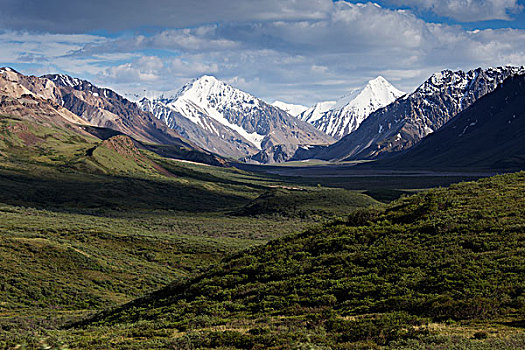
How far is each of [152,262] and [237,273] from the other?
4589 centimetres

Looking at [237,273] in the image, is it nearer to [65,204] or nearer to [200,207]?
[65,204]

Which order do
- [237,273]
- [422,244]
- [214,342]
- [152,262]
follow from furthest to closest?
[152,262], [237,273], [422,244], [214,342]

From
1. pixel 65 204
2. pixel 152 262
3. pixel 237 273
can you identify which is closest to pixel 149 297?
pixel 237 273

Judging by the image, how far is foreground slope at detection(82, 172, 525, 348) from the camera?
24.0 m

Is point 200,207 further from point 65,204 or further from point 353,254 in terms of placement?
point 353,254

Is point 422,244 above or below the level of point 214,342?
above

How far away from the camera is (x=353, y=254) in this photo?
3597 centimetres

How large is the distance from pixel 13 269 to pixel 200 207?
136 metres

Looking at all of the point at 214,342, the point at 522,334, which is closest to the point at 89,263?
the point at 214,342

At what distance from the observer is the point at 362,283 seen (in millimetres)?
30547

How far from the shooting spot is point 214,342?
22953 millimetres

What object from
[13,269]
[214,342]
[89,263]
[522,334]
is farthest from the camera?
[89,263]

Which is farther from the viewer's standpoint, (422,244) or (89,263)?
(89,263)

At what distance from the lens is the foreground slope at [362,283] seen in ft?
78.7
